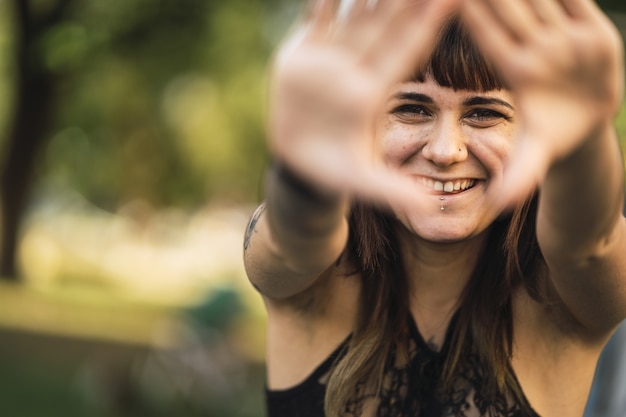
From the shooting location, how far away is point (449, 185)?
183cm

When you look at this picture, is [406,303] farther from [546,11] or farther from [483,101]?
[546,11]

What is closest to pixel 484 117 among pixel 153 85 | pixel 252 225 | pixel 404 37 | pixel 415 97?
pixel 415 97

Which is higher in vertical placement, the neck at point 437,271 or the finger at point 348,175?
the finger at point 348,175

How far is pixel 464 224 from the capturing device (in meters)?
1.85

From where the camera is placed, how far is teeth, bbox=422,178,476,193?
183cm

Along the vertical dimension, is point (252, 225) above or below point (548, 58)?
below

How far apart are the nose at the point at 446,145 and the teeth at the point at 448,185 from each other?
0.04 metres

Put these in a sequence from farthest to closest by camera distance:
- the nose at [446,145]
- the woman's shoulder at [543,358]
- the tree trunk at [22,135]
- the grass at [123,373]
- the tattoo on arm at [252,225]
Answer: the tree trunk at [22,135] < the grass at [123,373] < the woman's shoulder at [543,358] < the tattoo on arm at [252,225] < the nose at [446,145]

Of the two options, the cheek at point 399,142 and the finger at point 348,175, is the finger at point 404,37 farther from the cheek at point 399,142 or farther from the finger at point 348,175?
the cheek at point 399,142

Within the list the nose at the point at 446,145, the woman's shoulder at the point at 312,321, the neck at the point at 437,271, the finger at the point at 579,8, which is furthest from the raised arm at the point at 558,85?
the woman's shoulder at the point at 312,321

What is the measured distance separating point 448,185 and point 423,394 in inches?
20.7

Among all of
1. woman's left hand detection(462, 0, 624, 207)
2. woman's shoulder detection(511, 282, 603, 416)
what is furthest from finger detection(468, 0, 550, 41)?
woman's shoulder detection(511, 282, 603, 416)

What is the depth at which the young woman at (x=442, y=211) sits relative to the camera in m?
1.29

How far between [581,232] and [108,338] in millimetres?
8476
